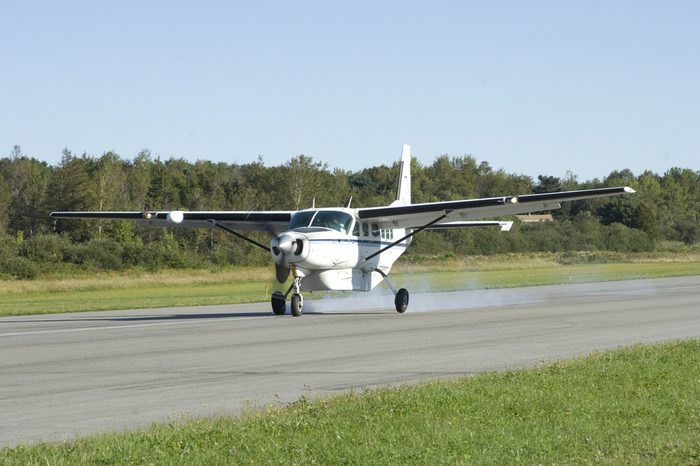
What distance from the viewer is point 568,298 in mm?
35969

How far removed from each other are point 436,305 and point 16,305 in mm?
14867

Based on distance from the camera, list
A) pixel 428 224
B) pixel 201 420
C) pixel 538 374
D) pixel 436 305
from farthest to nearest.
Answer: pixel 436 305
pixel 428 224
pixel 538 374
pixel 201 420

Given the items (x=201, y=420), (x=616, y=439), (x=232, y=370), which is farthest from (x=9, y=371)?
(x=616, y=439)

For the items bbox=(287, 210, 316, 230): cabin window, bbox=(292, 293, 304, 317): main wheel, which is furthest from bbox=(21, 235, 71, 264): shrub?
bbox=(292, 293, 304, 317): main wheel

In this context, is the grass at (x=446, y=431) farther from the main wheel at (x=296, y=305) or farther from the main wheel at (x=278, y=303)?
the main wheel at (x=278, y=303)

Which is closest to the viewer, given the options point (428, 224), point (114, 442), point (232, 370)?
point (114, 442)

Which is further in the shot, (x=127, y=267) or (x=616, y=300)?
(x=127, y=267)

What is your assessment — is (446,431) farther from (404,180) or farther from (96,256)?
(96,256)

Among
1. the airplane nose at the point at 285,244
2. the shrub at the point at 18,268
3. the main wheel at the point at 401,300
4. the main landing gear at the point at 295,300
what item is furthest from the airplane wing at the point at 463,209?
the shrub at the point at 18,268

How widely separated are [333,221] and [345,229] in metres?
0.41

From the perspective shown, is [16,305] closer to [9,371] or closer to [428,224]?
[428,224]

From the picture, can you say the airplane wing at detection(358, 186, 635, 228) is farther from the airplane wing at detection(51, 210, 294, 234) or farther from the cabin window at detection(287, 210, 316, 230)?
the airplane wing at detection(51, 210, 294, 234)

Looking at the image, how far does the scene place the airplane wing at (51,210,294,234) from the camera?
102ft

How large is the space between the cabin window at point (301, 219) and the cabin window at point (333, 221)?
0.53 ft
